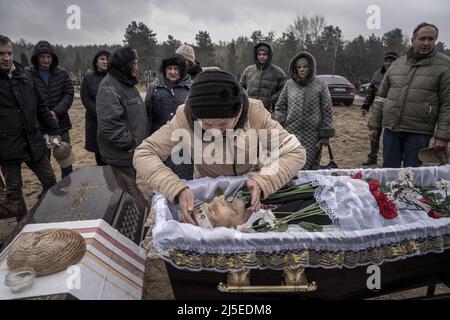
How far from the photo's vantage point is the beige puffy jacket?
5.35ft

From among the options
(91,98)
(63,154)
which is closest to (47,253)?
(63,154)

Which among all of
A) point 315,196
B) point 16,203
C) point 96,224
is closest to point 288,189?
point 315,196

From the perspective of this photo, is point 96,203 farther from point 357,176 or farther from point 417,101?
point 417,101

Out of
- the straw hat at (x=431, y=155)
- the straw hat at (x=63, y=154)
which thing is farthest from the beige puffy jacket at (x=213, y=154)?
the straw hat at (x=63, y=154)

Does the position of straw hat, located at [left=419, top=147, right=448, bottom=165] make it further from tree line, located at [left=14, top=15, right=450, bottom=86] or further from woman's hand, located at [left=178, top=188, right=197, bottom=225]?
tree line, located at [left=14, top=15, right=450, bottom=86]

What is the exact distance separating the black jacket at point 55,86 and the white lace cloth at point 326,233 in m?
2.90

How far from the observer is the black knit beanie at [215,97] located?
1538 mm

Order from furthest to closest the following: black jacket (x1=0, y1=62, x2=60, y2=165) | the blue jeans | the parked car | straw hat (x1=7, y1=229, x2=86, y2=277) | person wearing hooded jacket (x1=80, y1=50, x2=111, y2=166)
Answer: the parked car < person wearing hooded jacket (x1=80, y1=50, x2=111, y2=166) < the blue jeans < black jacket (x1=0, y1=62, x2=60, y2=165) < straw hat (x1=7, y1=229, x2=86, y2=277)

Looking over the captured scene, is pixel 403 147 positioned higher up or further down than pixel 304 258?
higher up

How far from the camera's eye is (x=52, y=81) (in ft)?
12.8

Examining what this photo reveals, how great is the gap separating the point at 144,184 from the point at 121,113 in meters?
2.18

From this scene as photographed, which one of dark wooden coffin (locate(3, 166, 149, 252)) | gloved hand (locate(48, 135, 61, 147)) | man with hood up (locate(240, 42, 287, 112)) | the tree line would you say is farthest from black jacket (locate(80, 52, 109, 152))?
the tree line

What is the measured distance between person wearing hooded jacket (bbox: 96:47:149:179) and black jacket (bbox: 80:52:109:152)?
3.34ft

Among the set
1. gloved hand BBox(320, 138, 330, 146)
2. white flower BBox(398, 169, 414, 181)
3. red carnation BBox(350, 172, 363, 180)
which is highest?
gloved hand BBox(320, 138, 330, 146)
